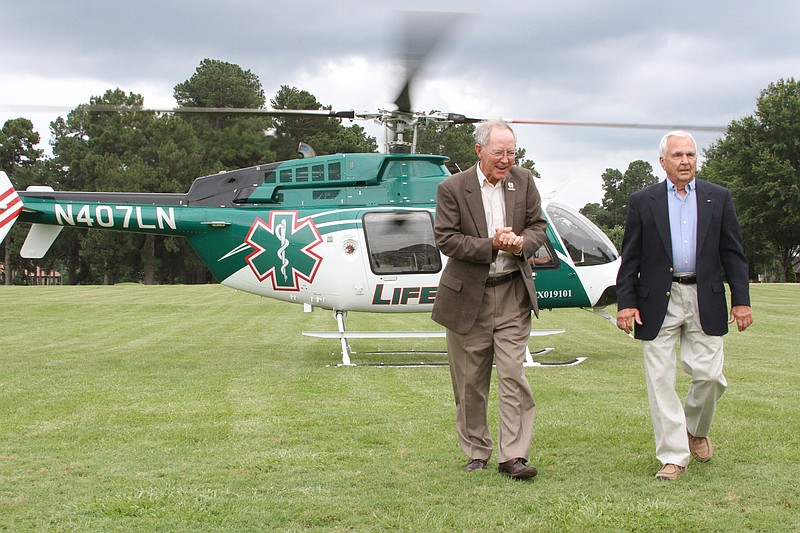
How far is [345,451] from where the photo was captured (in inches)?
223

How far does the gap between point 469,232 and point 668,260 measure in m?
1.22

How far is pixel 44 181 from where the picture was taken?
59375mm

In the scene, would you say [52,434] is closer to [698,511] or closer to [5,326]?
[698,511]

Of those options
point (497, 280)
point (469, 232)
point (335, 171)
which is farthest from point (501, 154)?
point (335, 171)

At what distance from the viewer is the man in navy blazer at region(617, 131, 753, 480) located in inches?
194

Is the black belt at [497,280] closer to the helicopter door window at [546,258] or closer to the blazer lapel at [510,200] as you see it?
the blazer lapel at [510,200]

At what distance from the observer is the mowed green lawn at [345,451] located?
415cm

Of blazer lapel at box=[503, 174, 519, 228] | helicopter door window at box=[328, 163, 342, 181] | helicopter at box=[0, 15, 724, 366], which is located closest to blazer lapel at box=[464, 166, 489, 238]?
blazer lapel at box=[503, 174, 519, 228]

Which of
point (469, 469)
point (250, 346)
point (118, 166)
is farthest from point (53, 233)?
point (118, 166)

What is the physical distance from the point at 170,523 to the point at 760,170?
54.3 meters

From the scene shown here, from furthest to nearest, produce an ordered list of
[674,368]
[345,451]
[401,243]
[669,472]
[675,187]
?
[401,243] → [345,451] → [675,187] → [674,368] → [669,472]

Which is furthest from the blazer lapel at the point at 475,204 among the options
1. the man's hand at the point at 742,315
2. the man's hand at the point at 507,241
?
the man's hand at the point at 742,315

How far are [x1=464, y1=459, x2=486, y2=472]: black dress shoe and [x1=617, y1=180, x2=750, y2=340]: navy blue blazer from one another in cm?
124

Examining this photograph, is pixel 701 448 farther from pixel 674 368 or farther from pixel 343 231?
pixel 343 231
